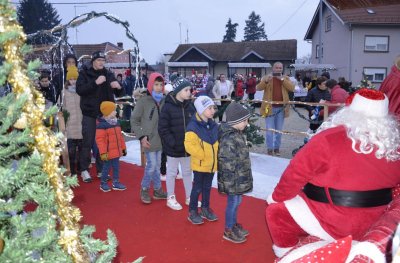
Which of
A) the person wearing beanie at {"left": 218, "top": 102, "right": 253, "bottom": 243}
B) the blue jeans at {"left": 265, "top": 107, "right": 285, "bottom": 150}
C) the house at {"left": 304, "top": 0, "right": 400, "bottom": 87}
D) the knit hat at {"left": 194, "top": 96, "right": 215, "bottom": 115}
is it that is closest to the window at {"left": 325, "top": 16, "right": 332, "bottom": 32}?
the house at {"left": 304, "top": 0, "right": 400, "bottom": 87}

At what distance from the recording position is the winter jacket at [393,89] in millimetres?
3402

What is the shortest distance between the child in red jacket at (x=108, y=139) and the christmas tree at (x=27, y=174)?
4059 mm

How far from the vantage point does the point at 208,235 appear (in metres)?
4.35

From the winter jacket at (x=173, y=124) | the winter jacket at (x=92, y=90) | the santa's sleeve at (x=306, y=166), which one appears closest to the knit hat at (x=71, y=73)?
the winter jacket at (x=92, y=90)

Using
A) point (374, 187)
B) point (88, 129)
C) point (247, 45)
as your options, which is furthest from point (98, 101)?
point (247, 45)

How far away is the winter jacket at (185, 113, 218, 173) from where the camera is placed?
437 cm

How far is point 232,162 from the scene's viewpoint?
4043 mm

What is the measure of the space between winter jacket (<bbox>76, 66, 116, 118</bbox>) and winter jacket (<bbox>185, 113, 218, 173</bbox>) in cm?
210

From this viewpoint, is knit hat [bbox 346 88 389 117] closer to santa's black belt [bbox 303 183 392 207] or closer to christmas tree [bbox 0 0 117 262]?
santa's black belt [bbox 303 183 392 207]

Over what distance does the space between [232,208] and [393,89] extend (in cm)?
196

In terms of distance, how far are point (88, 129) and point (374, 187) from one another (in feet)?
15.1

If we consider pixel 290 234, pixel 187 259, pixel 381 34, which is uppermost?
pixel 381 34

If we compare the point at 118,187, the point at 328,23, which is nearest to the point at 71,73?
the point at 118,187

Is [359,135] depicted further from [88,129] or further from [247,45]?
[247,45]
